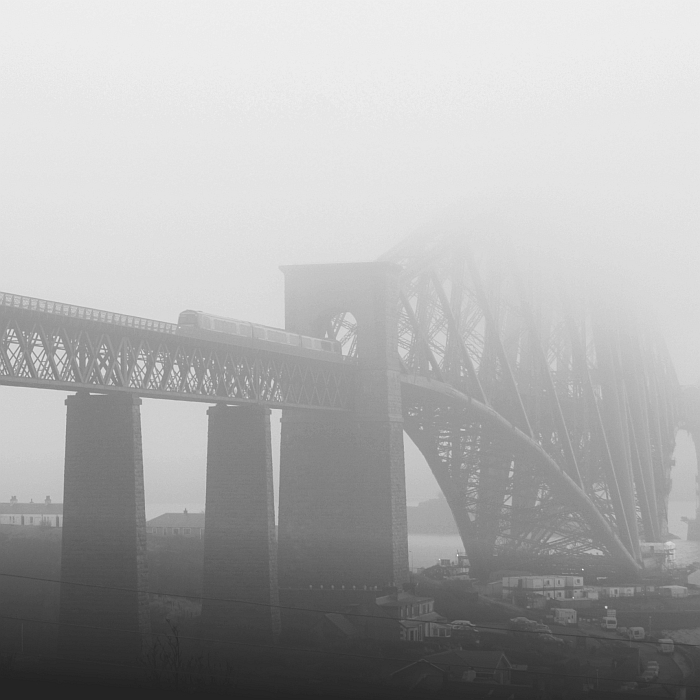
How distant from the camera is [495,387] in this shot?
3733 inches

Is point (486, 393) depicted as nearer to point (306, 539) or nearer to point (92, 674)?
point (306, 539)

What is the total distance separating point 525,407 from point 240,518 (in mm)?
41409

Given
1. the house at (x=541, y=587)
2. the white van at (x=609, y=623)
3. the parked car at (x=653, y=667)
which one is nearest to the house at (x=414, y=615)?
the white van at (x=609, y=623)

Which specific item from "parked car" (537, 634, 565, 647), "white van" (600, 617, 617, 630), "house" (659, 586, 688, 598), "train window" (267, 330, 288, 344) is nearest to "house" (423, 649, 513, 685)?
"parked car" (537, 634, 565, 647)

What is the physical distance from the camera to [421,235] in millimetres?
89812

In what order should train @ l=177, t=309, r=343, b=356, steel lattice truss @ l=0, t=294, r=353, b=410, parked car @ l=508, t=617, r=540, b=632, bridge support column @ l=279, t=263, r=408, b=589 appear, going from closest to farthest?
1. steel lattice truss @ l=0, t=294, r=353, b=410
2. train @ l=177, t=309, r=343, b=356
3. parked car @ l=508, t=617, r=540, b=632
4. bridge support column @ l=279, t=263, r=408, b=589

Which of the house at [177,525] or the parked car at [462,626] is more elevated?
the house at [177,525]

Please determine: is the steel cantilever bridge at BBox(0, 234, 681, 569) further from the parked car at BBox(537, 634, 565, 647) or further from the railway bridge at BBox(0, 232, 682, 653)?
the parked car at BBox(537, 634, 565, 647)

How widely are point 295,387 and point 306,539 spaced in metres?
8.87

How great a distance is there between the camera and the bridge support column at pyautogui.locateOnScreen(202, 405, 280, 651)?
61.7 metres

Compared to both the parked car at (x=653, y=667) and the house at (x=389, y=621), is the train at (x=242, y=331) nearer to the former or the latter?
the house at (x=389, y=621)

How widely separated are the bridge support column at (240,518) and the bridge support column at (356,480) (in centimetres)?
960

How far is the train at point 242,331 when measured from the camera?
6153 centimetres

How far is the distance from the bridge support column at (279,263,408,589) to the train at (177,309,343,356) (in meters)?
2.82
